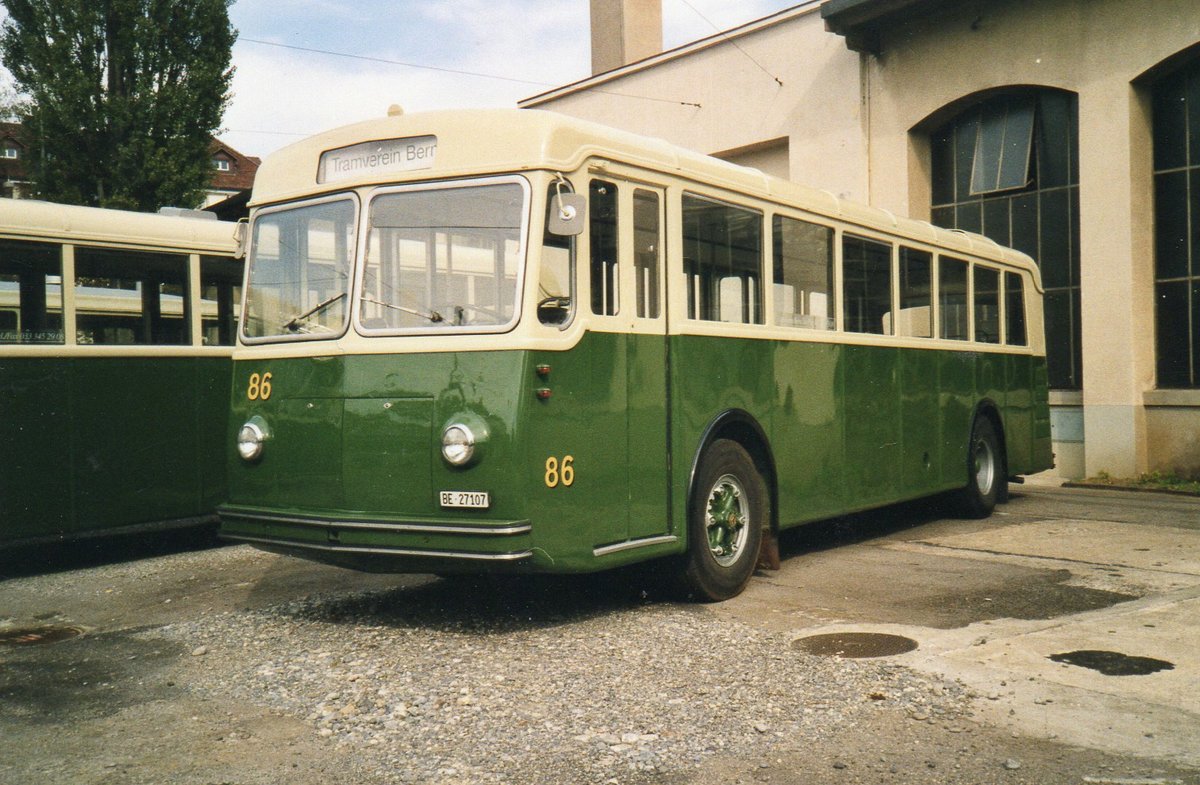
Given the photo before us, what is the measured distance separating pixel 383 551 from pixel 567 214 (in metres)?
2.06

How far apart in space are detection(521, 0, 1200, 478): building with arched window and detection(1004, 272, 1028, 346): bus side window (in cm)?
335

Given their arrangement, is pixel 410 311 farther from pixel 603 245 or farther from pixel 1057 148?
pixel 1057 148

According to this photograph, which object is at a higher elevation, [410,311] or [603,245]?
[603,245]

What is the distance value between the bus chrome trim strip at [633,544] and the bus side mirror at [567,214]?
175 cm

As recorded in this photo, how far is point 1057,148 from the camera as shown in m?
17.3

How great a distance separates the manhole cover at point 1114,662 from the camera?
582 cm

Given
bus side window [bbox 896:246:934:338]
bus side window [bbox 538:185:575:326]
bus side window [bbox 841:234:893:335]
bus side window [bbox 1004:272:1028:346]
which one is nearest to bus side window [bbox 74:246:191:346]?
bus side window [bbox 538:185:575:326]

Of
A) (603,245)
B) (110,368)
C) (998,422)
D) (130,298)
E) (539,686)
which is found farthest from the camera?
(998,422)

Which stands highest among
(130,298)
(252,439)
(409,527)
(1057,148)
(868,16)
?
(868,16)

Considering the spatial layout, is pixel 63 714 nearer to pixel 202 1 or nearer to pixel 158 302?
pixel 158 302

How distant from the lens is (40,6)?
33156 mm

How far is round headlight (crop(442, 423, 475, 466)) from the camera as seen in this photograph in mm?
6371

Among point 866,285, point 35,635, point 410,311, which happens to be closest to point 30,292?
point 35,635

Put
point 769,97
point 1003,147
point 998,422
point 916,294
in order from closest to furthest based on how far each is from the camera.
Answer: point 916,294, point 998,422, point 1003,147, point 769,97
